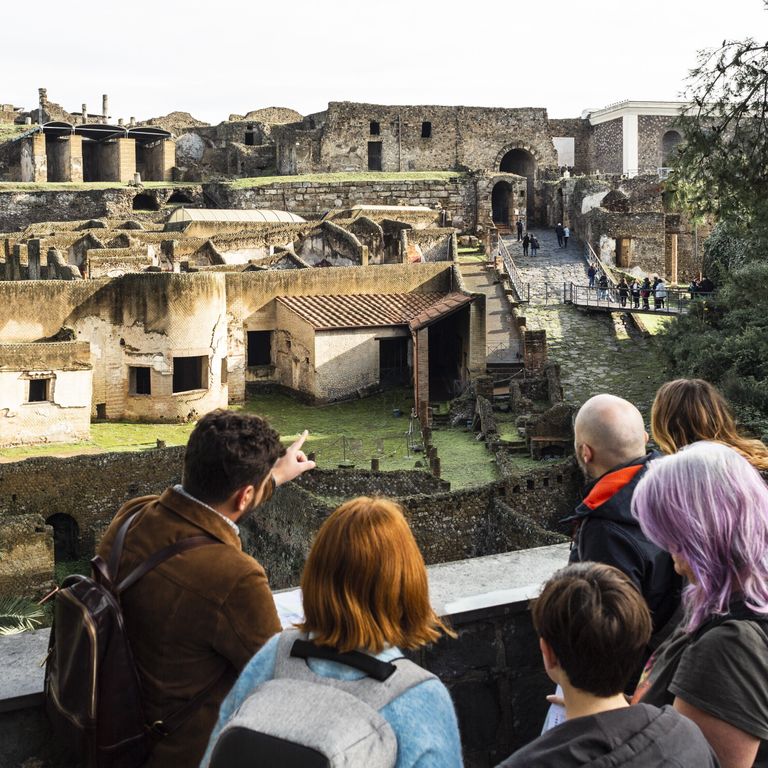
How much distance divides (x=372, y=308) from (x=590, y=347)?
17.6 ft

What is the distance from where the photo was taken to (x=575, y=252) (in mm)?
38281

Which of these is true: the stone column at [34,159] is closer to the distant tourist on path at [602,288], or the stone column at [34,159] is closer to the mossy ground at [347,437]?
the mossy ground at [347,437]

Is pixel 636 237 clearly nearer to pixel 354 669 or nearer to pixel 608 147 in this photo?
pixel 608 147

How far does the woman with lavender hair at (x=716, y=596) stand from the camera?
306 cm

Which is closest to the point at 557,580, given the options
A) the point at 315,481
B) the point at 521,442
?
the point at 315,481

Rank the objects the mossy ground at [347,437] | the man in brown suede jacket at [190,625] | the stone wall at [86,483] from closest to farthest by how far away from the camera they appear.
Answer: the man in brown suede jacket at [190,625] → the mossy ground at [347,437] → the stone wall at [86,483]

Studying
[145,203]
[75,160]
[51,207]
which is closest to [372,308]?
Result: [51,207]

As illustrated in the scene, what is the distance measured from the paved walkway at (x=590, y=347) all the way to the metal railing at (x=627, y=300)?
0.90 feet

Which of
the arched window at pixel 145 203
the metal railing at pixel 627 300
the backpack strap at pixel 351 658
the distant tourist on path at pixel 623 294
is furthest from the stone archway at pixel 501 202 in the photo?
the backpack strap at pixel 351 658

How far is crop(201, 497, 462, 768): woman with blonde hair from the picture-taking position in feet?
9.18

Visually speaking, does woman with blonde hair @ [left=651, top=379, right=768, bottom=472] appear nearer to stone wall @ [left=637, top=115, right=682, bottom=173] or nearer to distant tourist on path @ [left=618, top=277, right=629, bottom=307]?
distant tourist on path @ [left=618, top=277, right=629, bottom=307]

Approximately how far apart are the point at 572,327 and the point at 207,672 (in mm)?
25069

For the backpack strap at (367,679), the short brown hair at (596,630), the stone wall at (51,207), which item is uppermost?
the stone wall at (51,207)

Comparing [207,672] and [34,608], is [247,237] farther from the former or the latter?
[207,672]
